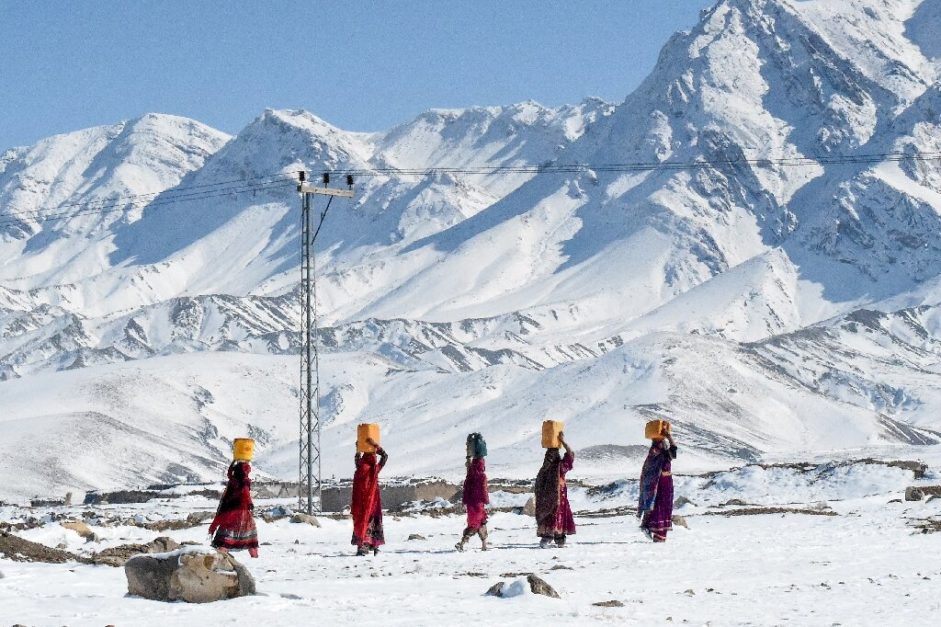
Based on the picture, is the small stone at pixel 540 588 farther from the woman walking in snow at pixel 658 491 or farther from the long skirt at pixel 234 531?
the woman walking in snow at pixel 658 491

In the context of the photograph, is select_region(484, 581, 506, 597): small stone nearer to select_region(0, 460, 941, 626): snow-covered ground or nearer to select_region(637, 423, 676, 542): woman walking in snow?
select_region(0, 460, 941, 626): snow-covered ground

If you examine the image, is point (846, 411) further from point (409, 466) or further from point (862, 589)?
point (862, 589)

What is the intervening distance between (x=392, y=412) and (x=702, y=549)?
156m

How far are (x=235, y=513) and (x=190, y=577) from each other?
532 centimetres

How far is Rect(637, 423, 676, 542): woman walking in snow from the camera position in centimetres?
2502

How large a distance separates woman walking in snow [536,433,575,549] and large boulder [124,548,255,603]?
31.3 feet

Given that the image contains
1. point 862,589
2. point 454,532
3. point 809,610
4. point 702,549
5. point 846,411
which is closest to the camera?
point 809,610

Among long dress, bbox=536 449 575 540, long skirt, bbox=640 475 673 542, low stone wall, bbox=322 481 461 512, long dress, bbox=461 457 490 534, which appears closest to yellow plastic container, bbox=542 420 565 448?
long dress, bbox=536 449 575 540

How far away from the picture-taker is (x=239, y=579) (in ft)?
50.2

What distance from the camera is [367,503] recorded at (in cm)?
2277

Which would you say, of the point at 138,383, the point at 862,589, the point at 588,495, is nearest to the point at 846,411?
the point at 138,383

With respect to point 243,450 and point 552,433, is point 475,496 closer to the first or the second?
point 552,433

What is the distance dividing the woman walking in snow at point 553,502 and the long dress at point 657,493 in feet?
4.08

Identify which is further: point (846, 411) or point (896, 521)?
point (846, 411)
